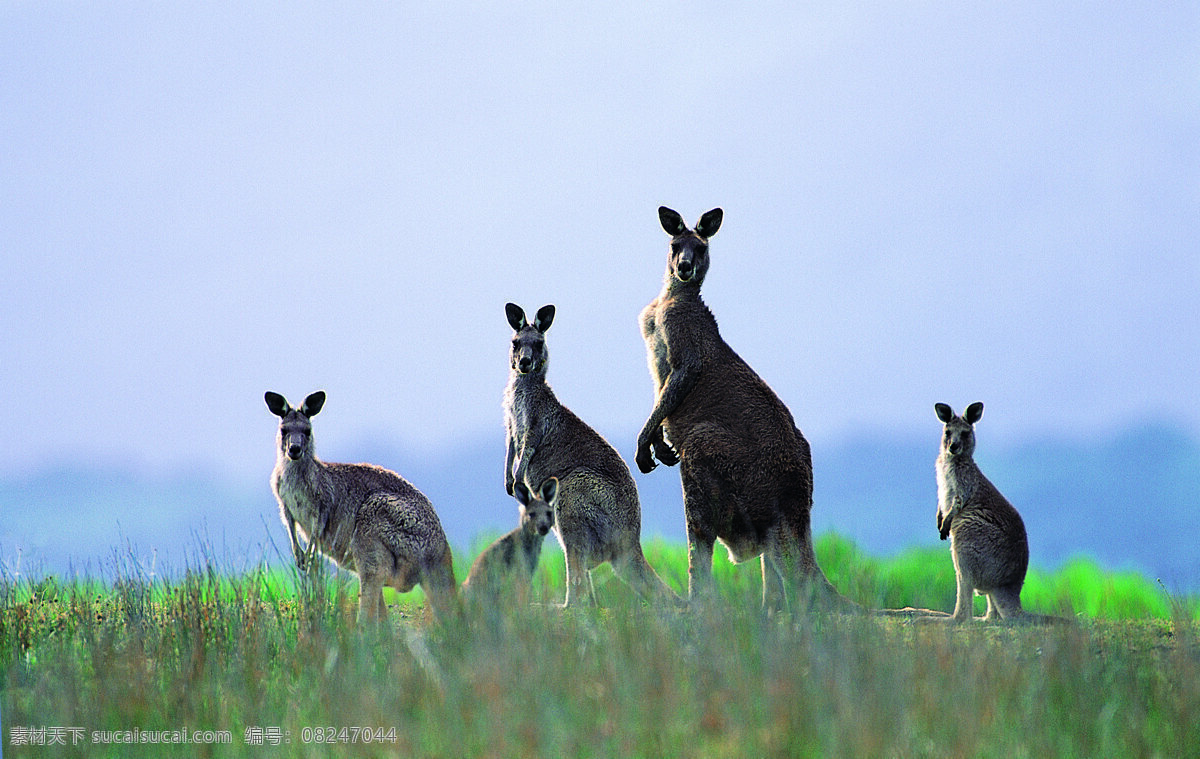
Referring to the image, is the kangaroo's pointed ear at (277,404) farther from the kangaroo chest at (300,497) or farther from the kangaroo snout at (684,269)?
the kangaroo snout at (684,269)

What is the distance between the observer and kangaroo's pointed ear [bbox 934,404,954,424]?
8.47 m

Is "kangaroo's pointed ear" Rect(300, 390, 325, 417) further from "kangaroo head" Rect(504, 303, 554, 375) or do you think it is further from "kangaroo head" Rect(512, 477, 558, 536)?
"kangaroo head" Rect(512, 477, 558, 536)

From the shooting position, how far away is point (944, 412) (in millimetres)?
8484

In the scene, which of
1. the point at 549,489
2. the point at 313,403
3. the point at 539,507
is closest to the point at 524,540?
the point at 539,507

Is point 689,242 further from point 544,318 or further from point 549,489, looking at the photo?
point 549,489

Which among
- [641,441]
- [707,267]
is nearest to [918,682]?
[641,441]

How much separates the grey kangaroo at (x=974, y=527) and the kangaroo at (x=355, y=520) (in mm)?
3738

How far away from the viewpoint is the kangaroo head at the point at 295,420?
821 cm

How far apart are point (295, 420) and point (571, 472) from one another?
2152mm

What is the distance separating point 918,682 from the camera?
19.5 feet

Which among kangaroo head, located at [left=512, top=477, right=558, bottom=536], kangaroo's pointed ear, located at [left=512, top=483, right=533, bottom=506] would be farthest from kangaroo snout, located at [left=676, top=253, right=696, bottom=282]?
kangaroo's pointed ear, located at [left=512, top=483, right=533, bottom=506]

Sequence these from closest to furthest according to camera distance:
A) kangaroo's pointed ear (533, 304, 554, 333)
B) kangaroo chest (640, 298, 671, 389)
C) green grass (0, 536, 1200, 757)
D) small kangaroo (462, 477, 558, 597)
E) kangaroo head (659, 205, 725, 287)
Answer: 1. green grass (0, 536, 1200, 757)
2. small kangaroo (462, 477, 558, 597)
3. kangaroo's pointed ear (533, 304, 554, 333)
4. kangaroo head (659, 205, 725, 287)
5. kangaroo chest (640, 298, 671, 389)

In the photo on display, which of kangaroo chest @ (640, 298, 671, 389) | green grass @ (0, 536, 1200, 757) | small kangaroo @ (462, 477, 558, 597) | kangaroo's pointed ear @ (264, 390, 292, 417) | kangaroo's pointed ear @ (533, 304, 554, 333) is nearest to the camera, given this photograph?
green grass @ (0, 536, 1200, 757)

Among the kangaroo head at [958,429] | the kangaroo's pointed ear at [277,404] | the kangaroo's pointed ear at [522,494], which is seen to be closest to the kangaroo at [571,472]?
the kangaroo's pointed ear at [522,494]
